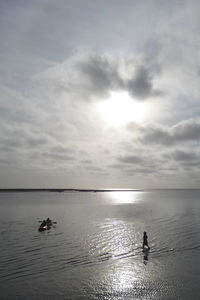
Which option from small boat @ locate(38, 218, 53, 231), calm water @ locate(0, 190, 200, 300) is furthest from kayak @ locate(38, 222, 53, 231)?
calm water @ locate(0, 190, 200, 300)

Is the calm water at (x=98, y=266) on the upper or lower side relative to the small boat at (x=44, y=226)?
lower

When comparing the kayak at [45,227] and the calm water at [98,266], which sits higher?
the kayak at [45,227]

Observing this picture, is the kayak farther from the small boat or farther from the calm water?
the calm water

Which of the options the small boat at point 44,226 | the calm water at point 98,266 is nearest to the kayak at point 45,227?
the small boat at point 44,226

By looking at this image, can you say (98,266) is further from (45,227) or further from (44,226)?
(44,226)

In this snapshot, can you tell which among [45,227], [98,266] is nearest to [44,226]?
[45,227]

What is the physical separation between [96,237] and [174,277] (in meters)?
22.9

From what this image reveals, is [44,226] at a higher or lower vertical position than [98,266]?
higher

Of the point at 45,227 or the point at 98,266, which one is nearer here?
the point at 98,266

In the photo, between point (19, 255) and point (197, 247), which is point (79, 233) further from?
point (197, 247)

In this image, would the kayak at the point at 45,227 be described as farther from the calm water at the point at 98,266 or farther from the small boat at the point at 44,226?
the calm water at the point at 98,266

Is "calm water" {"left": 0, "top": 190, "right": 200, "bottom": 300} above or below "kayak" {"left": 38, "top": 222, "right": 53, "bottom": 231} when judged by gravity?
below

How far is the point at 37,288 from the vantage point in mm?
23625

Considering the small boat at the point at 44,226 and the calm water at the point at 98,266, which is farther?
the small boat at the point at 44,226
